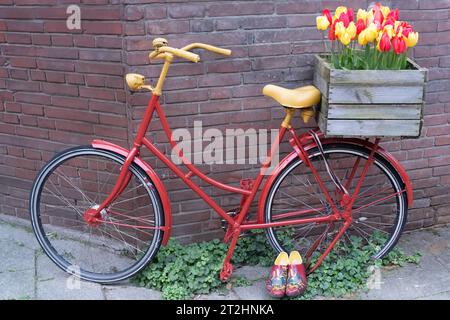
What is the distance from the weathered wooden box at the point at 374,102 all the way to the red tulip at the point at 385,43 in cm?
13

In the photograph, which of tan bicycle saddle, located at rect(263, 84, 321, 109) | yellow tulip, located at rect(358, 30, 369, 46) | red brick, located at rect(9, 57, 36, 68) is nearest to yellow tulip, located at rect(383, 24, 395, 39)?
yellow tulip, located at rect(358, 30, 369, 46)

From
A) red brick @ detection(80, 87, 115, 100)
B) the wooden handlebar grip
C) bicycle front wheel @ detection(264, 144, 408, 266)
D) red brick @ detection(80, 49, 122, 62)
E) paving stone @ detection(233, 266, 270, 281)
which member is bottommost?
paving stone @ detection(233, 266, 270, 281)

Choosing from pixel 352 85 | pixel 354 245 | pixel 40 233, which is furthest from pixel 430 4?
pixel 40 233

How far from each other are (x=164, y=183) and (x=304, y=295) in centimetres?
115

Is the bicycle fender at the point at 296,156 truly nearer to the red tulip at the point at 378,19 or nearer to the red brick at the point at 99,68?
the red tulip at the point at 378,19

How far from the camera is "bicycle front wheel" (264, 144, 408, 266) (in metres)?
3.73

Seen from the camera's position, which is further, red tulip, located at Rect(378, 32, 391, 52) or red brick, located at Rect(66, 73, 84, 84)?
red brick, located at Rect(66, 73, 84, 84)

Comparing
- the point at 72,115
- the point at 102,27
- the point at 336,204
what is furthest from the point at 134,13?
the point at 336,204

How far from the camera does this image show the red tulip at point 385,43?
3.12 m

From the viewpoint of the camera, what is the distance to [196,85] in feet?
11.9

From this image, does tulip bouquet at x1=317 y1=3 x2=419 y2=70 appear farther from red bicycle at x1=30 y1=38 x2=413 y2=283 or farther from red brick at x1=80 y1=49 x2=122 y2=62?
red brick at x1=80 y1=49 x2=122 y2=62

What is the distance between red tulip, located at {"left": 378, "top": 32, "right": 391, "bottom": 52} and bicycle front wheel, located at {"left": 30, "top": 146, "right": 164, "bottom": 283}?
5.05 ft

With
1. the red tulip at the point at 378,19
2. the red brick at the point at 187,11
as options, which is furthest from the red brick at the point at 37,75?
the red tulip at the point at 378,19

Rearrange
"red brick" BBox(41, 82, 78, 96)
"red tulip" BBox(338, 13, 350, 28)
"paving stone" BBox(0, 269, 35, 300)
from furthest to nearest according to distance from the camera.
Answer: "red brick" BBox(41, 82, 78, 96)
"paving stone" BBox(0, 269, 35, 300)
"red tulip" BBox(338, 13, 350, 28)
